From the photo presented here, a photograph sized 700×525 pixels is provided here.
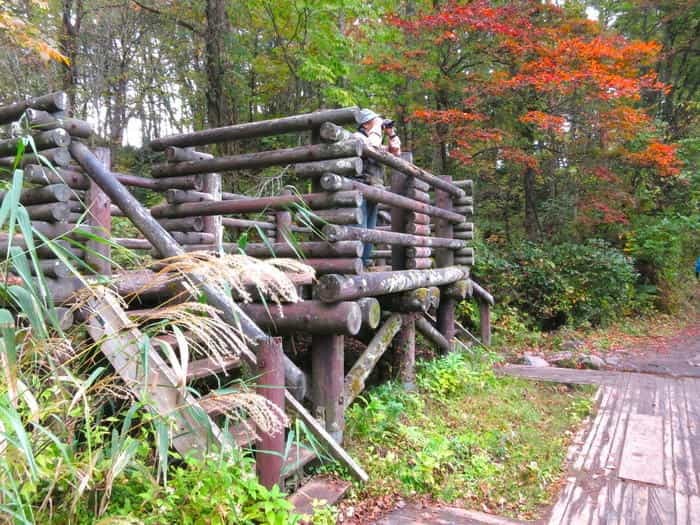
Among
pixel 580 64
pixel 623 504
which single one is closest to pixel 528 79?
pixel 580 64

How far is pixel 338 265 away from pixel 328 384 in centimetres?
95

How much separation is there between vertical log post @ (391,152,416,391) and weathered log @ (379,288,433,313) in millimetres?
223

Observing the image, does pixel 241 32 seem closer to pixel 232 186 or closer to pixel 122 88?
pixel 122 88

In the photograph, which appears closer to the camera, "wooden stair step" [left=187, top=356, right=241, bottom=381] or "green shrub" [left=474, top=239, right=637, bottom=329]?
"wooden stair step" [left=187, top=356, right=241, bottom=381]

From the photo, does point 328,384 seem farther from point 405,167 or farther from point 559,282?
point 559,282

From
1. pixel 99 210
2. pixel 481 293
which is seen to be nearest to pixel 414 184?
pixel 99 210

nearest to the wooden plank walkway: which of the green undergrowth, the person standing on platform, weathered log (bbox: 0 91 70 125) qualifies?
the green undergrowth

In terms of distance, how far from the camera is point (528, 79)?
34.4ft

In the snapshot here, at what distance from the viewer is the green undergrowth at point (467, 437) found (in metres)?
3.49

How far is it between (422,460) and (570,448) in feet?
5.51

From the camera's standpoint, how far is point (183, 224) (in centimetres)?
512

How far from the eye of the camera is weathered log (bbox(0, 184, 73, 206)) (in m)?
3.31

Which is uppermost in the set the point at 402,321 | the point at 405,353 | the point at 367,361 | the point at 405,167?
the point at 405,167

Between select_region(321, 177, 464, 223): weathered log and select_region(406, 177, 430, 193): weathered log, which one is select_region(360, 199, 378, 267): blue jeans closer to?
select_region(321, 177, 464, 223): weathered log
